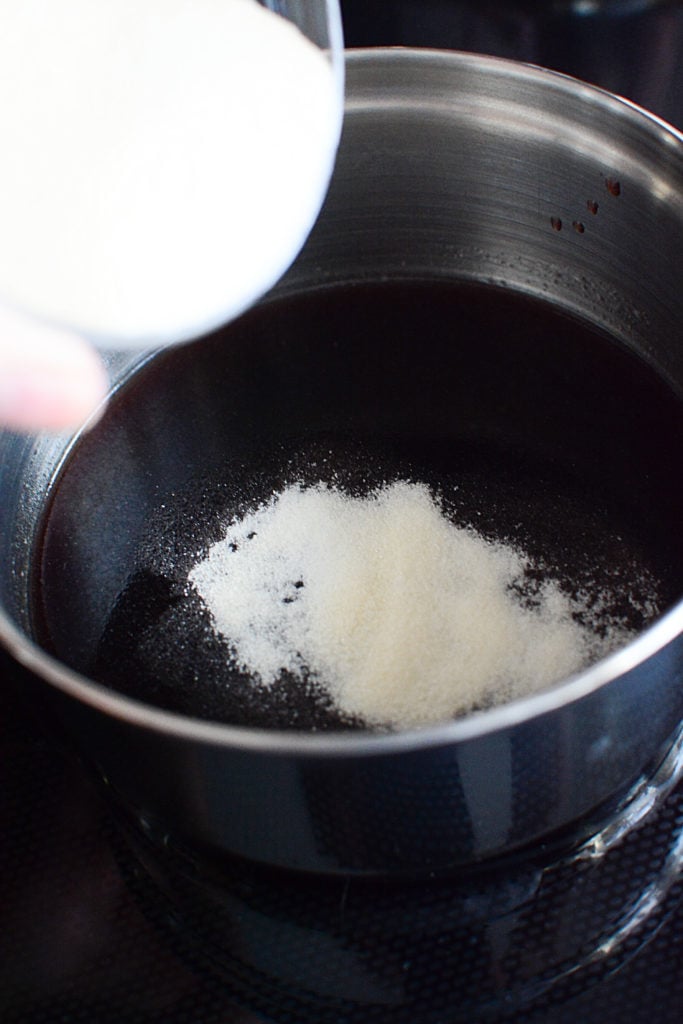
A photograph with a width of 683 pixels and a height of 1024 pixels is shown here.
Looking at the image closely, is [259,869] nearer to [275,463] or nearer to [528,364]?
[275,463]

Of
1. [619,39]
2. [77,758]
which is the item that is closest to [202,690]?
[77,758]

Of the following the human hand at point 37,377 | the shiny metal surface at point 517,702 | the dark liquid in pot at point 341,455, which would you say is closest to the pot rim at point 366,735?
the shiny metal surface at point 517,702

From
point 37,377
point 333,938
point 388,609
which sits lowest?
point 333,938

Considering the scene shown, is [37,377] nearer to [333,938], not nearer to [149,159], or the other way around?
[149,159]

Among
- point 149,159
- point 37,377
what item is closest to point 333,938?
point 37,377

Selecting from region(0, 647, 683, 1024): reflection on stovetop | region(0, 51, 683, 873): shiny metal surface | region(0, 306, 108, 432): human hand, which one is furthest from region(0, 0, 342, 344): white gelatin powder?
region(0, 647, 683, 1024): reflection on stovetop

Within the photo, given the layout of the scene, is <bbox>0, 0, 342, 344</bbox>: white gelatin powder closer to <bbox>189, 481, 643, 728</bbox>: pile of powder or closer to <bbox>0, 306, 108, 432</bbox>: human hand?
<bbox>0, 306, 108, 432</bbox>: human hand
